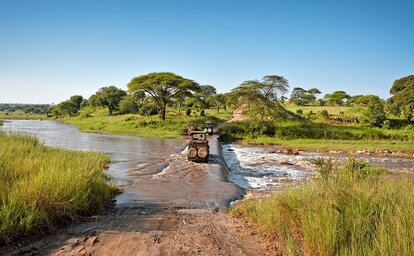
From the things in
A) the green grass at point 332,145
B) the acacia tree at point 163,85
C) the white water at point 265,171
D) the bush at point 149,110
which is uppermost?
the acacia tree at point 163,85

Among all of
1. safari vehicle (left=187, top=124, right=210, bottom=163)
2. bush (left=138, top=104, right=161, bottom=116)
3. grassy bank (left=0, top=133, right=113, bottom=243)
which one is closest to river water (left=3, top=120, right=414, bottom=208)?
safari vehicle (left=187, top=124, right=210, bottom=163)

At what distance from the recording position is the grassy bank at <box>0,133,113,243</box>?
4766 mm

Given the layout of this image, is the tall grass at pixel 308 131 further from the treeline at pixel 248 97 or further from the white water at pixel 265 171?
the white water at pixel 265 171

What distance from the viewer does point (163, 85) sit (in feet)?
130

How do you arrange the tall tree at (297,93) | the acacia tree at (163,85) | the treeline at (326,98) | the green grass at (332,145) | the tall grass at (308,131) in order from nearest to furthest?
the green grass at (332,145), the tall grass at (308,131), the acacia tree at (163,85), the treeline at (326,98), the tall tree at (297,93)

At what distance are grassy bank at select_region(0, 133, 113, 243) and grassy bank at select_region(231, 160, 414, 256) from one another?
338cm

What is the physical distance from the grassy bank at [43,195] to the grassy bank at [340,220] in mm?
3377

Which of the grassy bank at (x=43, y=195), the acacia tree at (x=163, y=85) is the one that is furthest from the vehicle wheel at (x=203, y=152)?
the acacia tree at (x=163, y=85)

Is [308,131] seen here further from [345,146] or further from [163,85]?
[163,85]

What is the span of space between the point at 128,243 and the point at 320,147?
21983 millimetres

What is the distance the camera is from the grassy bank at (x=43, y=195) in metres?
4.77

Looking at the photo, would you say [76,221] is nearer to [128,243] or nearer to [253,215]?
[128,243]

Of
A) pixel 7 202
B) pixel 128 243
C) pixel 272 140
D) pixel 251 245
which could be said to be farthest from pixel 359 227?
pixel 272 140

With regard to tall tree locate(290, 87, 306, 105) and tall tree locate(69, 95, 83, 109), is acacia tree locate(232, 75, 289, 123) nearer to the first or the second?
tall tree locate(290, 87, 306, 105)
